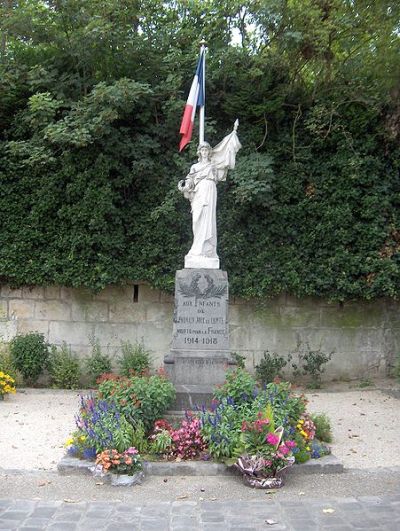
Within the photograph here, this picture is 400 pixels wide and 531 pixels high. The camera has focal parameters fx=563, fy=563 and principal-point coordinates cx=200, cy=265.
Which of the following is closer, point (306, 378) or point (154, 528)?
point (154, 528)

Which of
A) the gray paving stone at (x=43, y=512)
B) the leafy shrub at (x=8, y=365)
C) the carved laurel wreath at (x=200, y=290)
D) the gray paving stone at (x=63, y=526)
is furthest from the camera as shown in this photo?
the leafy shrub at (x=8, y=365)

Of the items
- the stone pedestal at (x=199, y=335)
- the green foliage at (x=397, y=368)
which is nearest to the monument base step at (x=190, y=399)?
the stone pedestal at (x=199, y=335)

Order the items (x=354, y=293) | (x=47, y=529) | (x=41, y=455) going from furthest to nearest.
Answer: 1. (x=354, y=293)
2. (x=41, y=455)
3. (x=47, y=529)

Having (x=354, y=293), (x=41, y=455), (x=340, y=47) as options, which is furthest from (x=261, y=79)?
(x=41, y=455)

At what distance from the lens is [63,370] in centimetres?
966

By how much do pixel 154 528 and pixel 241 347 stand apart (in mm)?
6617

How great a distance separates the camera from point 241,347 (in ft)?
34.6

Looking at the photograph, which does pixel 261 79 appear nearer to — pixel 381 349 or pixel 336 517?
pixel 381 349

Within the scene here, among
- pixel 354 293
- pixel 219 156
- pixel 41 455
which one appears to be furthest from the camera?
pixel 354 293

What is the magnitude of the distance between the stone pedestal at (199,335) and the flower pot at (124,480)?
5.73ft

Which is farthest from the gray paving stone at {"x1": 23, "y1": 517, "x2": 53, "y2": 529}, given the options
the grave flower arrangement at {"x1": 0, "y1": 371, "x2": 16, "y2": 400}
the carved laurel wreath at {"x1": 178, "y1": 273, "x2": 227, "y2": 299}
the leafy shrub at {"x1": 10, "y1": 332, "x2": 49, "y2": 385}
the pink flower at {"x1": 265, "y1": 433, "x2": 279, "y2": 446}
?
the leafy shrub at {"x1": 10, "y1": 332, "x2": 49, "y2": 385}

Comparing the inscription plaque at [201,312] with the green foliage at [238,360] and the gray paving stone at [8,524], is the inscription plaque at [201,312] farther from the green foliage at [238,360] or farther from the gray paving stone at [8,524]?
the gray paving stone at [8,524]

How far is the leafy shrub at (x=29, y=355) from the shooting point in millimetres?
9461

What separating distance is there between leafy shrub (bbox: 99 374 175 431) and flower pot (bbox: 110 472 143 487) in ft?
2.39
